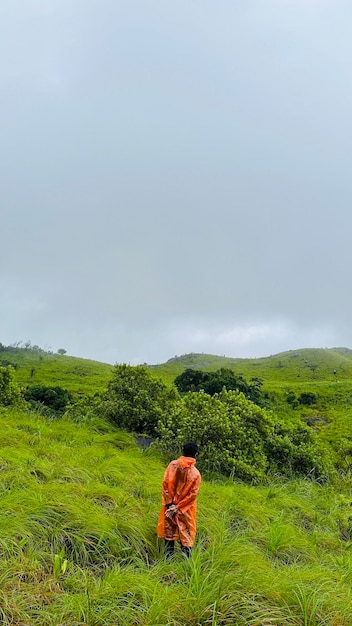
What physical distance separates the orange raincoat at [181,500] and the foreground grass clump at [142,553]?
0.98 feet

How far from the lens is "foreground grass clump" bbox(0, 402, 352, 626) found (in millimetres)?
3609

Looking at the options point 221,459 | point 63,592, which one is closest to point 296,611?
point 63,592

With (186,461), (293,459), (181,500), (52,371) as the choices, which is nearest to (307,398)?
(52,371)

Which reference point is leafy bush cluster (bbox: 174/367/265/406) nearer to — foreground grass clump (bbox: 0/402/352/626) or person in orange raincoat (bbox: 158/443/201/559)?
foreground grass clump (bbox: 0/402/352/626)

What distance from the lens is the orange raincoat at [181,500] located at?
574 cm

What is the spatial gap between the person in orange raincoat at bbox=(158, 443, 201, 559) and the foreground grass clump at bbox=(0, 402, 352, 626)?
255 mm

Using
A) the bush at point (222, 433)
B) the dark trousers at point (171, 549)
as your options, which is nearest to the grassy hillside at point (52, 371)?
the bush at point (222, 433)

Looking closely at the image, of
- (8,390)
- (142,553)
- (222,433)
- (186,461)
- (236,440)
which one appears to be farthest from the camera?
(8,390)

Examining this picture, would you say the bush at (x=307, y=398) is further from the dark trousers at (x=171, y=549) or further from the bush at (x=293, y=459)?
the dark trousers at (x=171, y=549)

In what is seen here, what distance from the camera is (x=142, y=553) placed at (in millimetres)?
5613

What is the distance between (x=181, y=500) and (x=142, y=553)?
817mm

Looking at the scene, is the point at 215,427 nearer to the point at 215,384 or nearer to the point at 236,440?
the point at 236,440

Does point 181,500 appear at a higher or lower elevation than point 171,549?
higher

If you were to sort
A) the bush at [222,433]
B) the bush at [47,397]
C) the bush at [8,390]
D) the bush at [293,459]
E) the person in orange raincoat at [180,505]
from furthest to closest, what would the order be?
the bush at [47,397] → the bush at [8,390] → the bush at [293,459] → the bush at [222,433] → the person in orange raincoat at [180,505]
